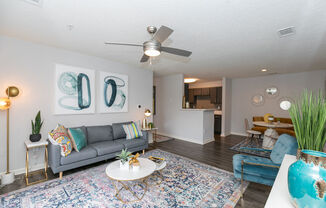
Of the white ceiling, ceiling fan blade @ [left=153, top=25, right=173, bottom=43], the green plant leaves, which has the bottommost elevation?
the green plant leaves

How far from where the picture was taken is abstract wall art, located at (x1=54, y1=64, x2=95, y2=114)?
3283 millimetres

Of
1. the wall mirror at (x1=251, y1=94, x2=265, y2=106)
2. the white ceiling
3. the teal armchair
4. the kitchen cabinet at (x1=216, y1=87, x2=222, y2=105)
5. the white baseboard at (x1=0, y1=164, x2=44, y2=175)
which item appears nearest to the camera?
the white ceiling

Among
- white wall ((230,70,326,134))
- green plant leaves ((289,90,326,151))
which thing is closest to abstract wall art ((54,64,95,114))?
green plant leaves ((289,90,326,151))

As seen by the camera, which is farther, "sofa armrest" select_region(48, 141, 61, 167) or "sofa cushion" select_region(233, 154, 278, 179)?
"sofa armrest" select_region(48, 141, 61, 167)

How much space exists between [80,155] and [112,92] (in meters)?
1.91

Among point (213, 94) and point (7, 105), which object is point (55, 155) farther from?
point (213, 94)

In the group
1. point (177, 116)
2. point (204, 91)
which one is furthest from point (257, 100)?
point (177, 116)

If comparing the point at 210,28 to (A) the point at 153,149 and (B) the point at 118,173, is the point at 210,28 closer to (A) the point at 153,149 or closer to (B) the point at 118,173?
(B) the point at 118,173

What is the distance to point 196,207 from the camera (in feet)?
6.51

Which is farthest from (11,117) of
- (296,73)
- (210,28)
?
(296,73)

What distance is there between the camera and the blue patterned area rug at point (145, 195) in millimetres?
2035

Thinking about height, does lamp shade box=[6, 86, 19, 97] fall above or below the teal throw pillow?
above

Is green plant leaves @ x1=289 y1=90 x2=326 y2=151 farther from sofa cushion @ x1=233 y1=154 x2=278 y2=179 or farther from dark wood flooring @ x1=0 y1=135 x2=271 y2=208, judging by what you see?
dark wood flooring @ x1=0 y1=135 x2=271 y2=208

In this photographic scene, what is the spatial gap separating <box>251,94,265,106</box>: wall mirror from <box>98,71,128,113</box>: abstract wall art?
544 centimetres
